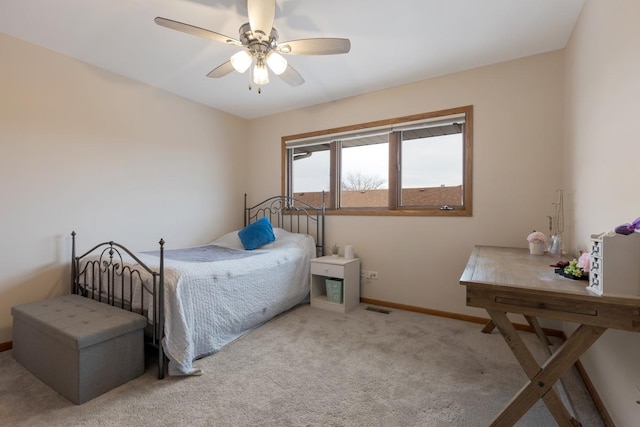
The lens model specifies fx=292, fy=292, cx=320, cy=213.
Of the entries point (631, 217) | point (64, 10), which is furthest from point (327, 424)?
point (64, 10)

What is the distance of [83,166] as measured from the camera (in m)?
2.79

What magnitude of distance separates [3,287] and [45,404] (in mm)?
1266

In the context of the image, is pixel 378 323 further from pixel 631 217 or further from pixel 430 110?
pixel 430 110

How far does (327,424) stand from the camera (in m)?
1.53

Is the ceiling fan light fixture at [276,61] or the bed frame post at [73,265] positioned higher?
the ceiling fan light fixture at [276,61]

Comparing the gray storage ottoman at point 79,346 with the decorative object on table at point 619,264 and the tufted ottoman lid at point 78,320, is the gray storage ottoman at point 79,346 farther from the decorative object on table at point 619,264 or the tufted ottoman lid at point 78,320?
the decorative object on table at point 619,264

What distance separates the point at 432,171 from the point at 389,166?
49 cm

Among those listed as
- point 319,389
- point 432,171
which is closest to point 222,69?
point 432,171

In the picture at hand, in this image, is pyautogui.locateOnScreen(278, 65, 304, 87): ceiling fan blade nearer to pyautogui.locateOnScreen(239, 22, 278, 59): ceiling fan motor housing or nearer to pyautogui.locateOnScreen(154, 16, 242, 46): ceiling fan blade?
pyautogui.locateOnScreen(239, 22, 278, 59): ceiling fan motor housing

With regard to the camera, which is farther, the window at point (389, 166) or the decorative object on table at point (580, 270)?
the window at point (389, 166)

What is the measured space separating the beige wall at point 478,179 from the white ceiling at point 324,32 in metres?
0.20

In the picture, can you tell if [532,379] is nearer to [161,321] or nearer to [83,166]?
[161,321]

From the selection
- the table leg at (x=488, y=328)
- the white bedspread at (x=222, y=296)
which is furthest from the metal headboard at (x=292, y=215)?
the table leg at (x=488, y=328)

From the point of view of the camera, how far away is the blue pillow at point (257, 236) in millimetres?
3498
